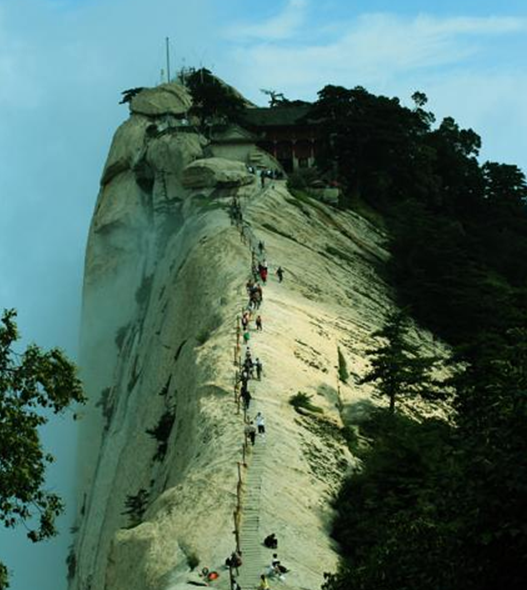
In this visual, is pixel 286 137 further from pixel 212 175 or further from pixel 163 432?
pixel 163 432

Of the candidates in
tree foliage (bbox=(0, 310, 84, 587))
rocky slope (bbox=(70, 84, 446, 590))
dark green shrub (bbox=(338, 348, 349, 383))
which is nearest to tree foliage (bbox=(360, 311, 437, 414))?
dark green shrub (bbox=(338, 348, 349, 383))

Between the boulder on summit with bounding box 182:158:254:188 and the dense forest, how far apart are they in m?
8.79

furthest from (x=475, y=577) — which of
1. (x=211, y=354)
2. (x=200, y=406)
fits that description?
(x=211, y=354)

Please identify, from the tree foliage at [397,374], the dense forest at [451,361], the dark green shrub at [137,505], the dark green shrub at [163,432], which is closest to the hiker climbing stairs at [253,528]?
the dense forest at [451,361]

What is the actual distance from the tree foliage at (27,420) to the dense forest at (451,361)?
8365mm

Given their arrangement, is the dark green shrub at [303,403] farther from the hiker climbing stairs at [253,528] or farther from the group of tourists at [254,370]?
the hiker climbing stairs at [253,528]

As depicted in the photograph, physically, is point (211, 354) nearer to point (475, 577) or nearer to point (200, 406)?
point (200, 406)

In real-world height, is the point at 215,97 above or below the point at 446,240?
above

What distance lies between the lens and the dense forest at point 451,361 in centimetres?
2534

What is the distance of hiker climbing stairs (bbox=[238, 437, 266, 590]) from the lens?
1217 inches

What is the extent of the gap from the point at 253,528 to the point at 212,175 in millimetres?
55408

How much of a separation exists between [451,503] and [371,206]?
6842 centimetres

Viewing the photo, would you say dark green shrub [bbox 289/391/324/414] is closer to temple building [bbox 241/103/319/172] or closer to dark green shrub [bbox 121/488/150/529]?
dark green shrub [bbox 121/488/150/529]

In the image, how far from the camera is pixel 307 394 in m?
46.5
